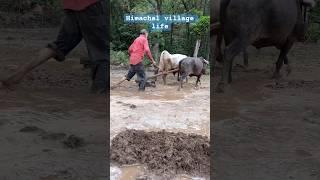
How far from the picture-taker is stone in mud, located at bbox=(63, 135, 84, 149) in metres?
4.35

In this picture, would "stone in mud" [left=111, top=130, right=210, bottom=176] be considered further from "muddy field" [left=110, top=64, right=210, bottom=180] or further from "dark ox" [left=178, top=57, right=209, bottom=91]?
"dark ox" [left=178, top=57, right=209, bottom=91]

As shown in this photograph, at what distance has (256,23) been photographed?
202 inches

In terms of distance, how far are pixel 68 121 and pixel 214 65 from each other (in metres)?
2.01

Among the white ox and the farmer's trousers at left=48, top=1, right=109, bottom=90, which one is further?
the white ox

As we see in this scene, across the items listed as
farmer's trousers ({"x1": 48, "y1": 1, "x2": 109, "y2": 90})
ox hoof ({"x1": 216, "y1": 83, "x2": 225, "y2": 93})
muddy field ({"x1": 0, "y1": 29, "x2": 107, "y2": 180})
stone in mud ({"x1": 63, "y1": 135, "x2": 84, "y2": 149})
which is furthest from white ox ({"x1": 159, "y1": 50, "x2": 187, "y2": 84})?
stone in mud ({"x1": 63, "y1": 135, "x2": 84, "y2": 149})

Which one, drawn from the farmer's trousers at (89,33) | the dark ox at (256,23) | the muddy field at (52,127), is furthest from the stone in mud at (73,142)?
the dark ox at (256,23)

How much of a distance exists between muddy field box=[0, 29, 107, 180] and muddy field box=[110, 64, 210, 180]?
230 mm

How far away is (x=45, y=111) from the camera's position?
5305 mm

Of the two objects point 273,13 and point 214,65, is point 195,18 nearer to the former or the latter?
point 214,65

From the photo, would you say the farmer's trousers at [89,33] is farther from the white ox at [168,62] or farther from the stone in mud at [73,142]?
the white ox at [168,62]

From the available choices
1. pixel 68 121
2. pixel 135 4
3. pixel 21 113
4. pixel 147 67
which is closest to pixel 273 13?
pixel 68 121

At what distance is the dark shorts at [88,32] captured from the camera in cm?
471

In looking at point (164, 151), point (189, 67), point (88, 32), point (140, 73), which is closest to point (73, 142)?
point (164, 151)

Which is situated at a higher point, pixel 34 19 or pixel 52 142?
pixel 34 19
